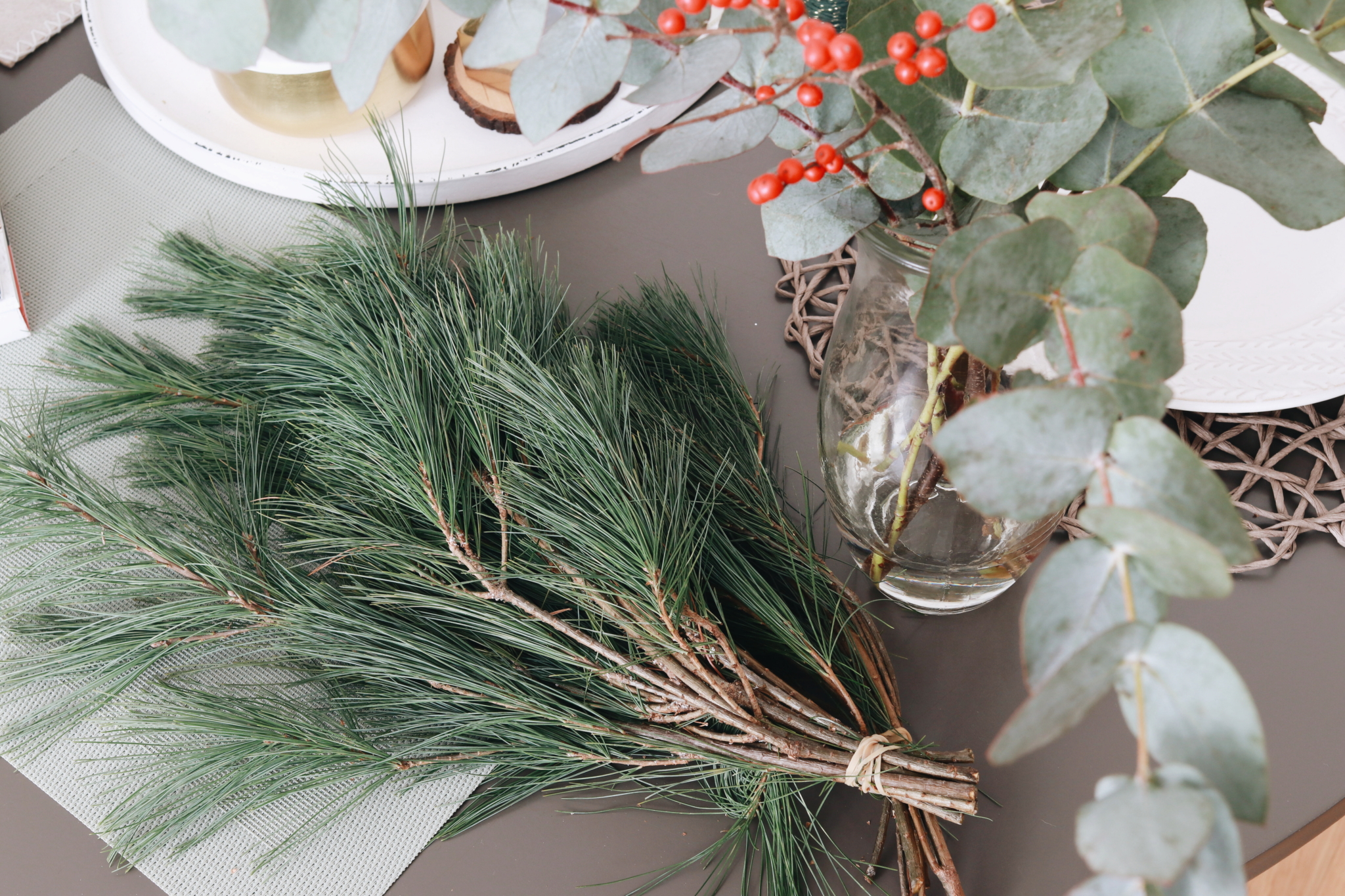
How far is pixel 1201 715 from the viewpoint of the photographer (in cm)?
18

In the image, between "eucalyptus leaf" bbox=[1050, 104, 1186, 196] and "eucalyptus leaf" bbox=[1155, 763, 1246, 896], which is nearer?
"eucalyptus leaf" bbox=[1155, 763, 1246, 896]

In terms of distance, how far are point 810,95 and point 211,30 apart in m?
0.14

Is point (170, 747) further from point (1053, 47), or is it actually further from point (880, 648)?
point (1053, 47)

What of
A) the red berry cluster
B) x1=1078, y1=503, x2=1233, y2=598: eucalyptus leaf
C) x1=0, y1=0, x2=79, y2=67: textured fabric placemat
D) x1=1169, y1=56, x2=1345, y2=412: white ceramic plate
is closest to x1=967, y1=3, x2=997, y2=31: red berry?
the red berry cluster

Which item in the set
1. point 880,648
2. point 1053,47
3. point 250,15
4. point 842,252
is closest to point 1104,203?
point 1053,47

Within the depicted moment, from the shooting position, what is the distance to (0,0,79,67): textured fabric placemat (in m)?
0.73

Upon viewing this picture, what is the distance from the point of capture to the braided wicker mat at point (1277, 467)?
0.51m

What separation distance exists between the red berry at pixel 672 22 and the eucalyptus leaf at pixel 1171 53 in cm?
10

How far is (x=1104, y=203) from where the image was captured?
0.22m

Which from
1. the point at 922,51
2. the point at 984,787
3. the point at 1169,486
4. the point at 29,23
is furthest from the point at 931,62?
the point at 29,23

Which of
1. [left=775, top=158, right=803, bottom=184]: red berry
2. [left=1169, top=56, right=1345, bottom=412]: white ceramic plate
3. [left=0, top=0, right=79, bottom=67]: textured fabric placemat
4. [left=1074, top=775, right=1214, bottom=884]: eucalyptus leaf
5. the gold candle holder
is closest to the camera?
[left=1074, top=775, right=1214, bottom=884]: eucalyptus leaf

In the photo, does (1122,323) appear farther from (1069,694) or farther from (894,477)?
(894,477)

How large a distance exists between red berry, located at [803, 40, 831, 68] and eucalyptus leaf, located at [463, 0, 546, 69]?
2.4 inches

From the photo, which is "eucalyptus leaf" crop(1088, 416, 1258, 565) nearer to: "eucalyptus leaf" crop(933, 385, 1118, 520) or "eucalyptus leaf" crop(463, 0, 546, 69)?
"eucalyptus leaf" crop(933, 385, 1118, 520)
